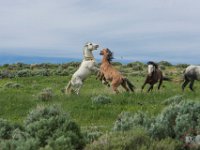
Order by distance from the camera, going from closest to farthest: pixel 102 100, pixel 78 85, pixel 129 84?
pixel 102 100
pixel 78 85
pixel 129 84

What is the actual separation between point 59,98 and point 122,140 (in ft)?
35.6

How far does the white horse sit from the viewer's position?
72.1 ft

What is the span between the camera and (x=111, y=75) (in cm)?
2177

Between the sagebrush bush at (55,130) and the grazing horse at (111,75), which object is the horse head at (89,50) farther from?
the sagebrush bush at (55,130)

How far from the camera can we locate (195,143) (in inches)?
348

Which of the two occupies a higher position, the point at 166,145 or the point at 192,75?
the point at 192,75

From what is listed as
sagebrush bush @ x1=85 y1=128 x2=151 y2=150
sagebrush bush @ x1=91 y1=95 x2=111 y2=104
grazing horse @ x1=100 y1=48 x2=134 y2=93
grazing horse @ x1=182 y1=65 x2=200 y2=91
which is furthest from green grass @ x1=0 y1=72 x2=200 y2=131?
sagebrush bush @ x1=85 y1=128 x2=151 y2=150

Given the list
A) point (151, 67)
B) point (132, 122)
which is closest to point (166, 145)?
point (132, 122)

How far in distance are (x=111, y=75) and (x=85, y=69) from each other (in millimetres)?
1053

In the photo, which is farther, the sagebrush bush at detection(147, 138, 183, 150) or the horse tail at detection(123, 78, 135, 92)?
the horse tail at detection(123, 78, 135, 92)

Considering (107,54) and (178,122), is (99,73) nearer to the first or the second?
(107,54)

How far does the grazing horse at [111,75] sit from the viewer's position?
70.9 ft

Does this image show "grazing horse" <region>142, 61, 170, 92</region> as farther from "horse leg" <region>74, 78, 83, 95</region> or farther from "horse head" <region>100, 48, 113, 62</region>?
"horse leg" <region>74, 78, 83, 95</region>

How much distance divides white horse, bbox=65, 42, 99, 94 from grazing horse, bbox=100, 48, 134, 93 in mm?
355
